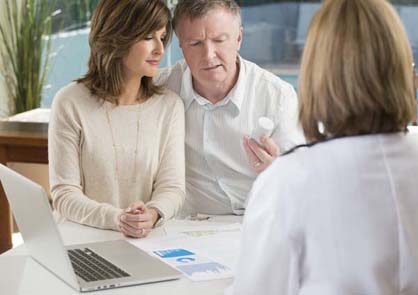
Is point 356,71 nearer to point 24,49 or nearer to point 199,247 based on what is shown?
point 199,247

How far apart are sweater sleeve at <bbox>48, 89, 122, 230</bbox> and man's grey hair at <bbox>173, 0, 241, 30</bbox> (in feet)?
1.31

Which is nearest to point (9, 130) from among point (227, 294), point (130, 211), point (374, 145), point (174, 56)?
point (174, 56)

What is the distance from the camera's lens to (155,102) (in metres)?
2.55

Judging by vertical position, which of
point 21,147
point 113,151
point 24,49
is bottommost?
point 21,147

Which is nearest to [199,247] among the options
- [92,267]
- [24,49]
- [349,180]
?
[92,267]

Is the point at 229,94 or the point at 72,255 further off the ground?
the point at 229,94

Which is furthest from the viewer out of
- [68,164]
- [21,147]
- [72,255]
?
[21,147]

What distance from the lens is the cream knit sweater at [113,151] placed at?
2.43 m

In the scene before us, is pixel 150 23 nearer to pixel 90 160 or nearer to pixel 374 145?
pixel 90 160

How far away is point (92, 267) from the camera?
195 cm

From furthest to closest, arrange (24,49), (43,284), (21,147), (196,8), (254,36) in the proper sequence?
(254,36)
(24,49)
(21,147)
(196,8)
(43,284)

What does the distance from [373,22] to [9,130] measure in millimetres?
2660

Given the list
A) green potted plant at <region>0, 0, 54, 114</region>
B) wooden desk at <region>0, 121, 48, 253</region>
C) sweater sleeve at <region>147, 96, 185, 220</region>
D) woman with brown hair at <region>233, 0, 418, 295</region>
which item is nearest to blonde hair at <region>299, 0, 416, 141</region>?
woman with brown hair at <region>233, 0, 418, 295</region>

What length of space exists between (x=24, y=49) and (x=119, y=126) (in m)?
1.93
